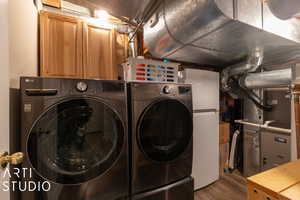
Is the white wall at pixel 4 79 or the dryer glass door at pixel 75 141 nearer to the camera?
the white wall at pixel 4 79

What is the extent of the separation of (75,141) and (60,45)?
3.41ft

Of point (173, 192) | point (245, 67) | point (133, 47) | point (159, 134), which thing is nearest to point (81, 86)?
point (159, 134)

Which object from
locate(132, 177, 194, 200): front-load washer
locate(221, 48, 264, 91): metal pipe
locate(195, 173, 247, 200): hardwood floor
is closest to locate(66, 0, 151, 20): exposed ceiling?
locate(221, 48, 264, 91): metal pipe

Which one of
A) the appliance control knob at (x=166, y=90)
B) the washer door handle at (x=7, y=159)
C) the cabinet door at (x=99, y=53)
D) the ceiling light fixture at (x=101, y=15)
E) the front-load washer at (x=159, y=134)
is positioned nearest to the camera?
the washer door handle at (x=7, y=159)

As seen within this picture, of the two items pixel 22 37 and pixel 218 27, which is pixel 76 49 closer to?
pixel 22 37

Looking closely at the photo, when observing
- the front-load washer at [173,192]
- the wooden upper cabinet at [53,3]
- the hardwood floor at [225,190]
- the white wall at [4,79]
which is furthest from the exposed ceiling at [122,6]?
the hardwood floor at [225,190]

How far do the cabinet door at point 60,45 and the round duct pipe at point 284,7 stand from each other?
5.43ft

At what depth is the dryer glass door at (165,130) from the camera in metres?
1.01

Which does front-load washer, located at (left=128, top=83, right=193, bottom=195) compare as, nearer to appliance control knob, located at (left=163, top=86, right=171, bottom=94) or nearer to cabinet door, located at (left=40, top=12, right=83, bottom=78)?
appliance control knob, located at (left=163, top=86, right=171, bottom=94)

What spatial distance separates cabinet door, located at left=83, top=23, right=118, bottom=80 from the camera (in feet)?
4.54

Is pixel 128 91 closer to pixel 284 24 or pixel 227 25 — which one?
pixel 227 25

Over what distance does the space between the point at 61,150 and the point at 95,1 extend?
1145mm

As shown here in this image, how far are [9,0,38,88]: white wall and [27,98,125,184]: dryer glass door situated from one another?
326 mm

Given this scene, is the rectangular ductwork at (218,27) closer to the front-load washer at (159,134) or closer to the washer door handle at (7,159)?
the front-load washer at (159,134)
